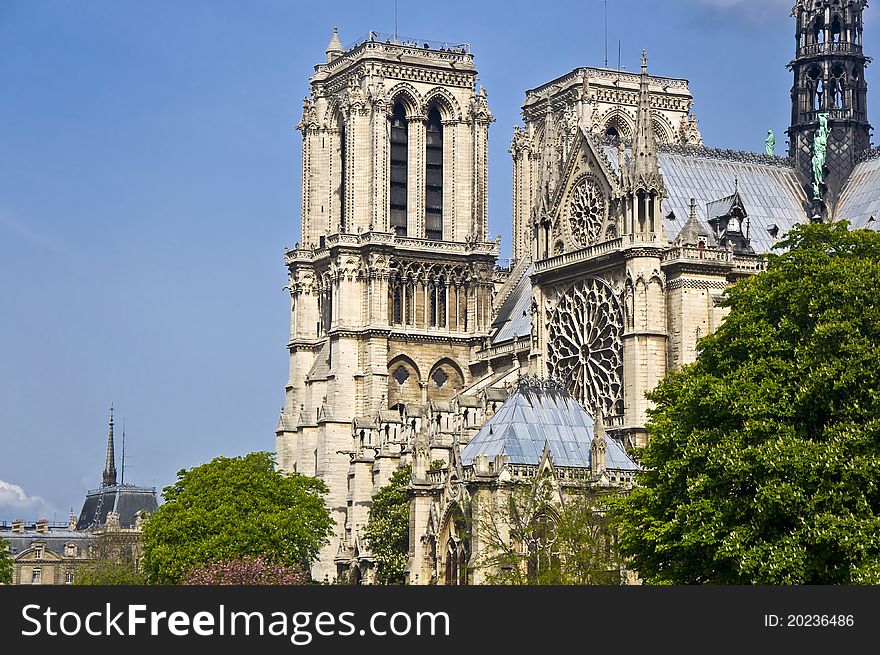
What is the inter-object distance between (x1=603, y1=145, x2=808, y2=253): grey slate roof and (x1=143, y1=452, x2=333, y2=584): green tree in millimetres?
22607

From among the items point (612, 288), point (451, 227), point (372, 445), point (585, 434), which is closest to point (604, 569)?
point (585, 434)

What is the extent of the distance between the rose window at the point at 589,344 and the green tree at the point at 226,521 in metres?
14.5

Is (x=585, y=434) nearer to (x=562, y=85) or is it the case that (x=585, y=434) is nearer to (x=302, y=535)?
(x=302, y=535)

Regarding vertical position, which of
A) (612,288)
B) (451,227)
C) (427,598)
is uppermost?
(451,227)

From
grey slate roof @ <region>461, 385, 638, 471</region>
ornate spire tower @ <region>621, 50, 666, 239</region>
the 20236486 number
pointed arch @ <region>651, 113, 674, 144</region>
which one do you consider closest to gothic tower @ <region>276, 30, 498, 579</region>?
pointed arch @ <region>651, 113, 674, 144</region>

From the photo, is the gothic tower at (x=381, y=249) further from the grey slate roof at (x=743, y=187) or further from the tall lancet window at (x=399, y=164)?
the grey slate roof at (x=743, y=187)

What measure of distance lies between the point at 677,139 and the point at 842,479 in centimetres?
8021

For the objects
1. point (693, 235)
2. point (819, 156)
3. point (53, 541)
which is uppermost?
point (819, 156)

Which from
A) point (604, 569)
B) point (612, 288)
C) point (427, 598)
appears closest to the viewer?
point (427, 598)

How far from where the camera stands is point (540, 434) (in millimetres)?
83125

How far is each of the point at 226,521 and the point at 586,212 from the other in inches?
903

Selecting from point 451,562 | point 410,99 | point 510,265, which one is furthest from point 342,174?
point 451,562

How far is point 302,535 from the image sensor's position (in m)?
101

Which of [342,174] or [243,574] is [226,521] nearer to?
[243,574]
